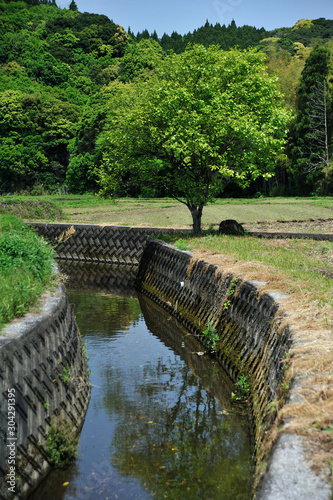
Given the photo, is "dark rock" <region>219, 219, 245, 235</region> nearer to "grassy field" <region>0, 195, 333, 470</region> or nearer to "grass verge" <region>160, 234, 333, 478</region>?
"grassy field" <region>0, 195, 333, 470</region>

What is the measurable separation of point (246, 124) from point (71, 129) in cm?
6797

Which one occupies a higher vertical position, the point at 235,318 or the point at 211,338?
the point at 235,318

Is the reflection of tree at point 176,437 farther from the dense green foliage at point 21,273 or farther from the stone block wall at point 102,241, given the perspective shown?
the stone block wall at point 102,241

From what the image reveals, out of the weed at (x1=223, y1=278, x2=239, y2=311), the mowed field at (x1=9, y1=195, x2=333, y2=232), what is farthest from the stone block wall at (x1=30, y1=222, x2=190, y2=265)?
the weed at (x1=223, y1=278, x2=239, y2=311)

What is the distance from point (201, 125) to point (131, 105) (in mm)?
3526

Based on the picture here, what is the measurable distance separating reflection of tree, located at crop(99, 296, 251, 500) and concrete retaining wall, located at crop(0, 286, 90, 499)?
95cm

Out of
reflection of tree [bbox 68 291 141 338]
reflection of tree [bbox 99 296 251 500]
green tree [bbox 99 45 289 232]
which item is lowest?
reflection of tree [bbox 68 291 141 338]

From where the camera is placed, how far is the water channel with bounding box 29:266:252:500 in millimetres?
6090

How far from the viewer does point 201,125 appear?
18.3 metres

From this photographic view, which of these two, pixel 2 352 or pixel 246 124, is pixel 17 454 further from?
pixel 246 124

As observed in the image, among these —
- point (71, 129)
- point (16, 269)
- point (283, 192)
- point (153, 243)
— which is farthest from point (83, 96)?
point (16, 269)

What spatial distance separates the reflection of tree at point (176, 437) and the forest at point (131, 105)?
9.05 metres

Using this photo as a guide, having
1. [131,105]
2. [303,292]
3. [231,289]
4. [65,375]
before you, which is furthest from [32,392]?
[131,105]

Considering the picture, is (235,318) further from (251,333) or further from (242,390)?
(242,390)
